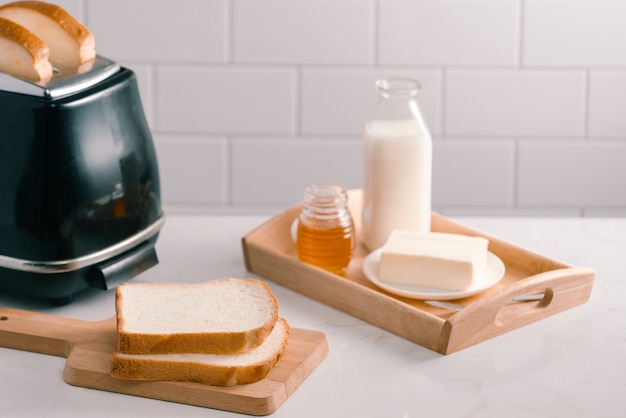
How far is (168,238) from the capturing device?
1494mm

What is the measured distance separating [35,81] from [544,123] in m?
1.52

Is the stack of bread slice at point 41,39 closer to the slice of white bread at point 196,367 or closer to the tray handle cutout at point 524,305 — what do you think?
the slice of white bread at point 196,367

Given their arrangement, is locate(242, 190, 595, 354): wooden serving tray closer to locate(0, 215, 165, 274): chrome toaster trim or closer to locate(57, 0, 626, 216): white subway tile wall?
locate(0, 215, 165, 274): chrome toaster trim

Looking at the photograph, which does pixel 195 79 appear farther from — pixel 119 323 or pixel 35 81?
pixel 119 323

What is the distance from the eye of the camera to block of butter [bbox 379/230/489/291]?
3.91ft

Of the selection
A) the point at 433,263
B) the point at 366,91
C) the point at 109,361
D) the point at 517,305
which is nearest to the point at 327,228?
the point at 433,263

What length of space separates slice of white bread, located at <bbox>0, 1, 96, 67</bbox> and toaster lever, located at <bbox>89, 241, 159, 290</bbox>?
26 centimetres

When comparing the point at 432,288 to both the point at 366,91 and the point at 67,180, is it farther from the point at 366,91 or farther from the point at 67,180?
the point at 366,91

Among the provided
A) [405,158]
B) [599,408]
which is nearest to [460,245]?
[405,158]

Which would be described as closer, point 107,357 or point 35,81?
point 107,357

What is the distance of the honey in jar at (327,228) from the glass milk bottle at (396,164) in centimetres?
13

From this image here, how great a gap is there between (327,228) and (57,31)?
0.45m

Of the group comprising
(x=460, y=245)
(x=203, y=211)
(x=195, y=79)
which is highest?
(x=195, y=79)

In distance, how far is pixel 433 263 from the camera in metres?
1.20
